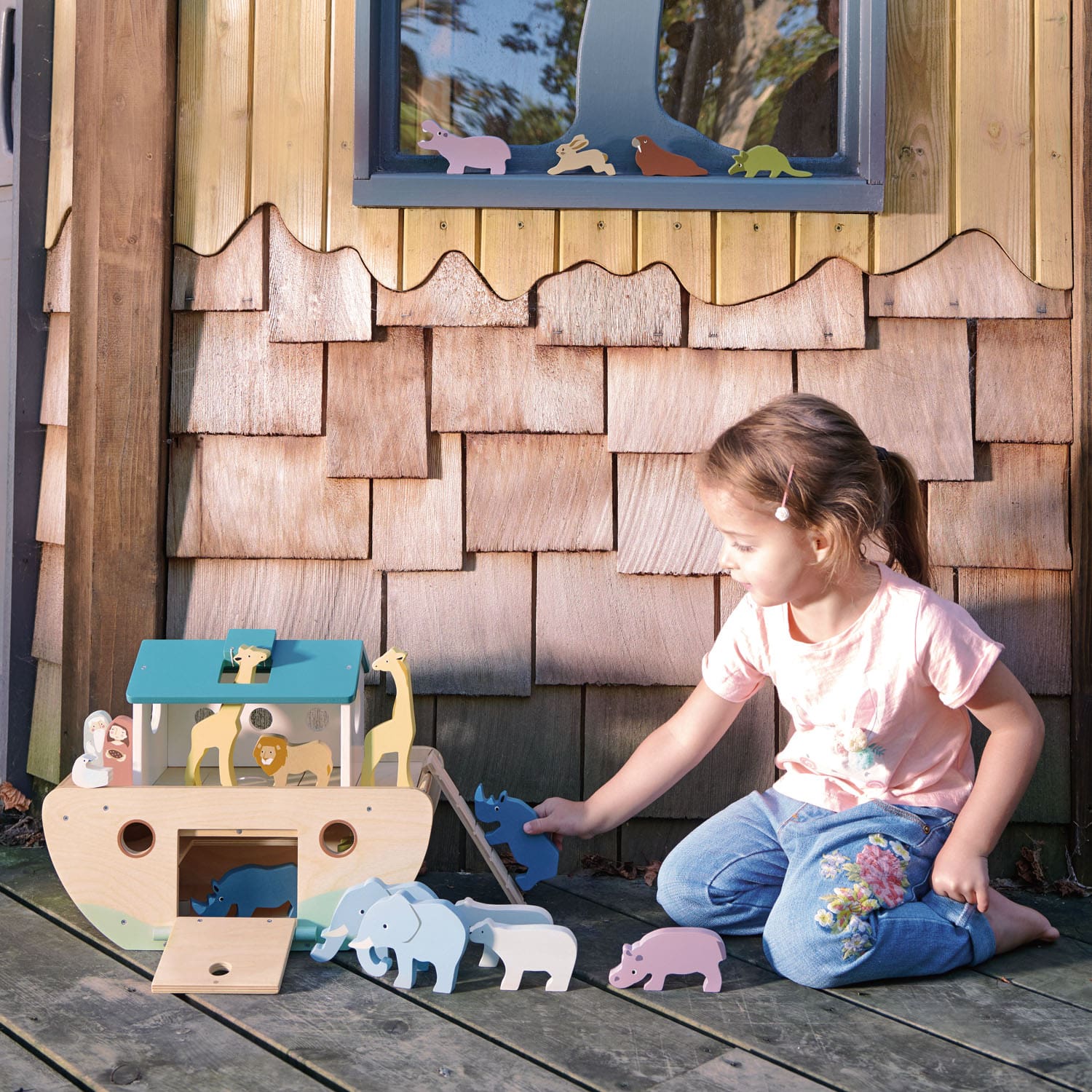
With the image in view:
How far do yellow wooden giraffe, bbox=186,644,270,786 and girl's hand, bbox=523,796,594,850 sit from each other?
545 mm

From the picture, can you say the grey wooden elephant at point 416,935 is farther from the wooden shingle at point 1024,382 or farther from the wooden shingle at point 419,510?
the wooden shingle at point 1024,382

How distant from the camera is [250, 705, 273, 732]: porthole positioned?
2211mm

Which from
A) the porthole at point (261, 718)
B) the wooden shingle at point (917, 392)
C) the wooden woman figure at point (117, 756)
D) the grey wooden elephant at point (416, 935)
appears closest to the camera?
the grey wooden elephant at point (416, 935)

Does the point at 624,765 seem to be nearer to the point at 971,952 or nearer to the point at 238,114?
the point at 971,952

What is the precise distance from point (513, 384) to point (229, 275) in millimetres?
620

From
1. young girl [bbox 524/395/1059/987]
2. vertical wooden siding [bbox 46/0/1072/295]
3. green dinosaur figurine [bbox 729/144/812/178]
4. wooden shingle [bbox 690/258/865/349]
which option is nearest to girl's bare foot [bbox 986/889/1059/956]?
young girl [bbox 524/395/1059/987]

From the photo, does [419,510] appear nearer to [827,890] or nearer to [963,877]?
[827,890]

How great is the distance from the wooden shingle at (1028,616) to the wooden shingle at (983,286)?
0.52m

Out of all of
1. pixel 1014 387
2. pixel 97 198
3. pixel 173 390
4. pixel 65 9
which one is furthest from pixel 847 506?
pixel 65 9

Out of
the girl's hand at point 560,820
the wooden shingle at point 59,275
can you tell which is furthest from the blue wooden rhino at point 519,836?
the wooden shingle at point 59,275

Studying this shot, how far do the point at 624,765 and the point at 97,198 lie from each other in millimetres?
1560

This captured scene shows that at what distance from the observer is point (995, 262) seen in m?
2.30

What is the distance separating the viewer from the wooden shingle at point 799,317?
2.31 metres

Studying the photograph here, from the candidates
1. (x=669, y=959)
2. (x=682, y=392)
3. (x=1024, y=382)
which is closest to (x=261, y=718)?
(x=669, y=959)
